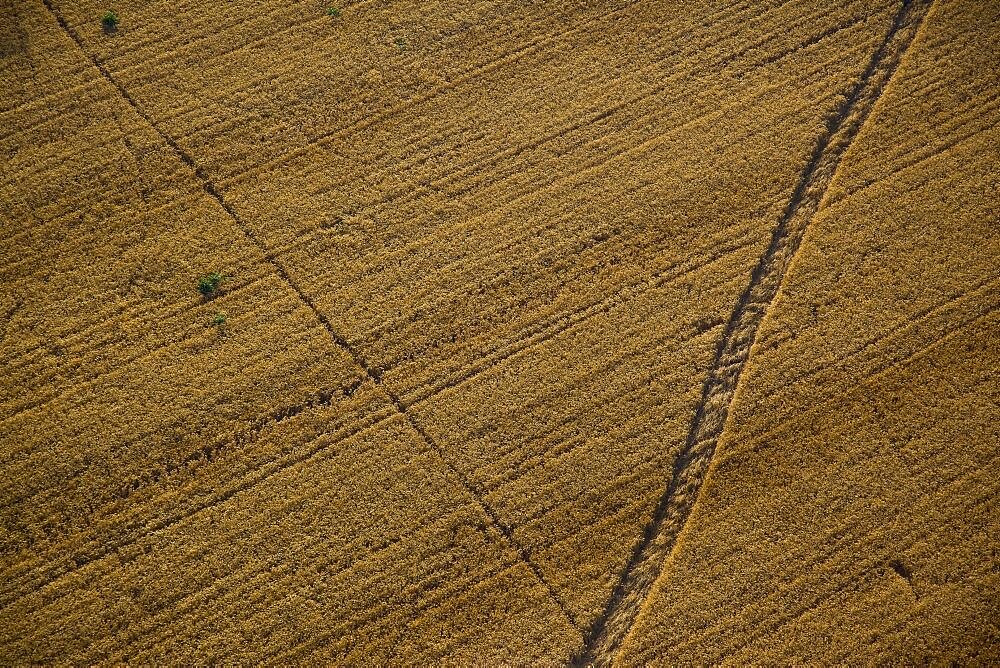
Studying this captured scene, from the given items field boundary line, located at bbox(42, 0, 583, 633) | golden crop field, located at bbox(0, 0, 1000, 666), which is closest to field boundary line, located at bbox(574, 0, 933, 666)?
golden crop field, located at bbox(0, 0, 1000, 666)

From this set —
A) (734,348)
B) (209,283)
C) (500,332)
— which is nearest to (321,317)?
(209,283)

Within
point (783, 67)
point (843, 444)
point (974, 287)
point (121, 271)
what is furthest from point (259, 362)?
point (974, 287)

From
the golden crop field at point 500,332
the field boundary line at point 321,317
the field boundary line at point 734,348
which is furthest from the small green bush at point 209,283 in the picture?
the field boundary line at point 734,348

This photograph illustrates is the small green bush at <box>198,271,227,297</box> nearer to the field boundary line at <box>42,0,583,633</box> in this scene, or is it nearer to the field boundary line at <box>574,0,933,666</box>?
the field boundary line at <box>42,0,583,633</box>

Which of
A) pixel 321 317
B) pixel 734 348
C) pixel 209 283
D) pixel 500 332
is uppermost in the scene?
pixel 734 348

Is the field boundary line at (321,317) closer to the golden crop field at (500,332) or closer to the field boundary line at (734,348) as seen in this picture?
the golden crop field at (500,332)

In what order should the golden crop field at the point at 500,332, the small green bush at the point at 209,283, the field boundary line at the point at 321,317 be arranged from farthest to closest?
the small green bush at the point at 209,283, the field boundary line at the point at 321,317, the golden crop field at the point at 500,332

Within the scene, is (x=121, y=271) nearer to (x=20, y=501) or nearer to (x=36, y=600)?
(x=20, y=501)

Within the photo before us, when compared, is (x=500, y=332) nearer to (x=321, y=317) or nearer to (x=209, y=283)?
(x=321, y=317)
